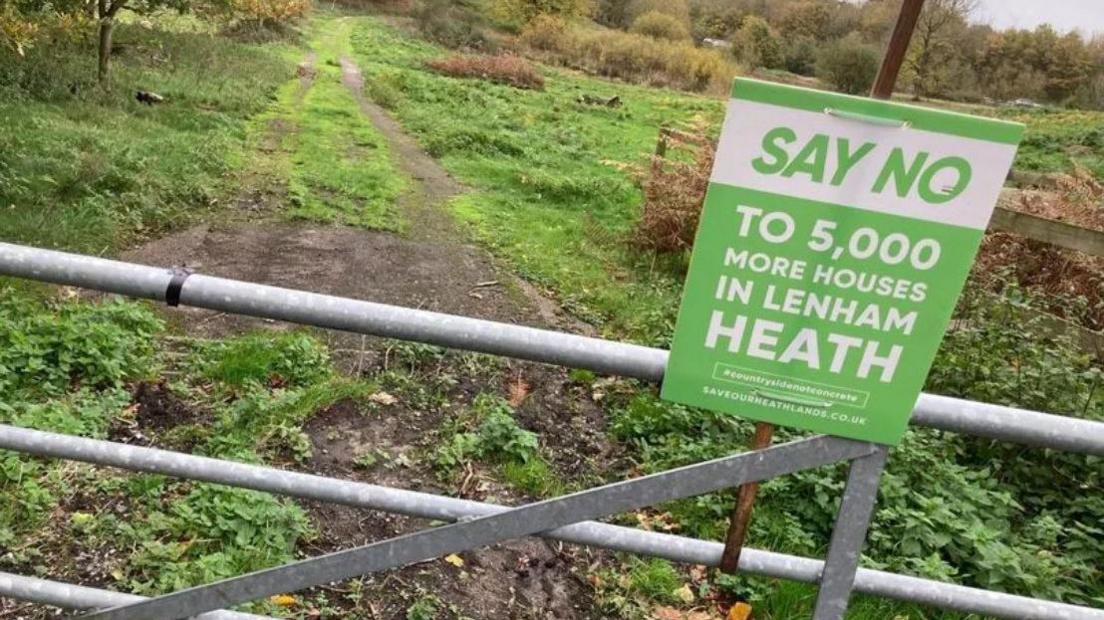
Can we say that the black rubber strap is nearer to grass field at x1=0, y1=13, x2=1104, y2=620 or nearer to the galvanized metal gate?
the galvanized metal gate

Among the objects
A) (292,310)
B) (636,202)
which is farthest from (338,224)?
(292,310)

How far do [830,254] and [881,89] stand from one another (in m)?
0.28

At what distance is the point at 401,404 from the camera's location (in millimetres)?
5113

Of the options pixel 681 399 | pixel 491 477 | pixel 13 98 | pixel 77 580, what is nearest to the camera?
pixel 681 399

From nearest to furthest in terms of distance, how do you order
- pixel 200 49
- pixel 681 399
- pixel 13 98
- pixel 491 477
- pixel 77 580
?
pixel 681 399
pixel 77 580
pixel 491 477
pixel 13 98
pixel 200 49

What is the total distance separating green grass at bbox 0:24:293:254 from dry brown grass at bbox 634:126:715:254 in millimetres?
4987

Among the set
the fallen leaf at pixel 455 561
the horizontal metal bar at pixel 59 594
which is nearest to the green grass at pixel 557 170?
the fallen leaf at pixel 455 561

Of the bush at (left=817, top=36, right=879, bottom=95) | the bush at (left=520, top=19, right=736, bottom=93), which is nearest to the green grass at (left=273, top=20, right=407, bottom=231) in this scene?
the bush at (left=817, top=36, right=879, bottom=95)

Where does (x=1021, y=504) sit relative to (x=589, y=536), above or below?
below

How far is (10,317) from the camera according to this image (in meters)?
5.17

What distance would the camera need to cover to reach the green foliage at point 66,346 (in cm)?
455

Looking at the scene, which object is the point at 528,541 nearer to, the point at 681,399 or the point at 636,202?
the point at 681,399

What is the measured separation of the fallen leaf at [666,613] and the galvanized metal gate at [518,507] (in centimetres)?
202

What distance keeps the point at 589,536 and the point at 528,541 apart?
2379mm
